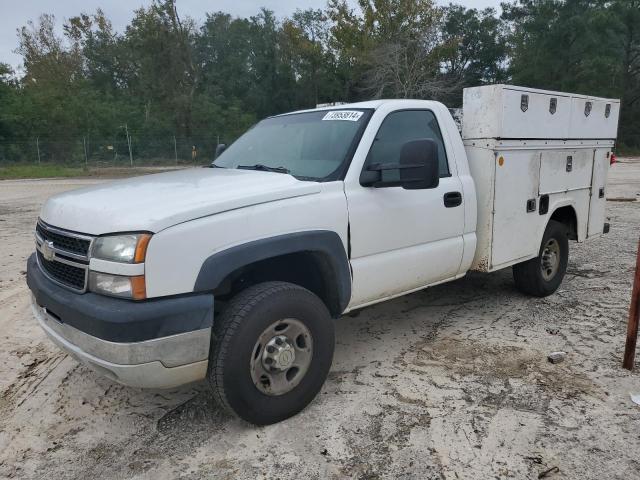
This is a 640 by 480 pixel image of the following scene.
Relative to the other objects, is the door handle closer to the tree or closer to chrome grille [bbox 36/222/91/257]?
chrome grille [bbox 36/222/91/257]

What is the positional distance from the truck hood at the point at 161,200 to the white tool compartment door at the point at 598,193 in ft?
12.6

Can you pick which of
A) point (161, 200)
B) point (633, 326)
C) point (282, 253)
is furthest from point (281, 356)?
point (633, 326)

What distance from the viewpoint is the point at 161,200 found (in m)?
2.81

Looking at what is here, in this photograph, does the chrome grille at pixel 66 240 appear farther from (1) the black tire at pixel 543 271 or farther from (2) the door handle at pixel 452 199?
(1) the black tire at pixel 543 271

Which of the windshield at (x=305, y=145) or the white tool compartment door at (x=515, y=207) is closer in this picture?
the windshield at (x=305, y=145)

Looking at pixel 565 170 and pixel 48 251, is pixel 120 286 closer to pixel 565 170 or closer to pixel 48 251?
pixel 48 251

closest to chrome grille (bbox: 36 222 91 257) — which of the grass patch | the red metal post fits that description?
the red metal post

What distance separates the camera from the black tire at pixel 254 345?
2.80 m

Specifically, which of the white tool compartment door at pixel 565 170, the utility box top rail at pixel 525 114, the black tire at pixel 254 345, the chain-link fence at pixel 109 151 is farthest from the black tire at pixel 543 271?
the chain-link fence at pixel 109 151

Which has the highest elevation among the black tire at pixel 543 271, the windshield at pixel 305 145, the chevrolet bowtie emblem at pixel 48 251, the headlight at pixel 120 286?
the windshield at pixel 305 145

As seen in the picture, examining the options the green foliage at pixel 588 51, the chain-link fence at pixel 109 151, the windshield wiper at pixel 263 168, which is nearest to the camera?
the windshield wiper at pixel 263 168

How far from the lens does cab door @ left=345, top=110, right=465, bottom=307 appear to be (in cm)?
342

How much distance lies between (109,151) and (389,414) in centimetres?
3554

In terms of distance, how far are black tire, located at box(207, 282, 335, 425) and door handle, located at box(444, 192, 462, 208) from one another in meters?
1.40
